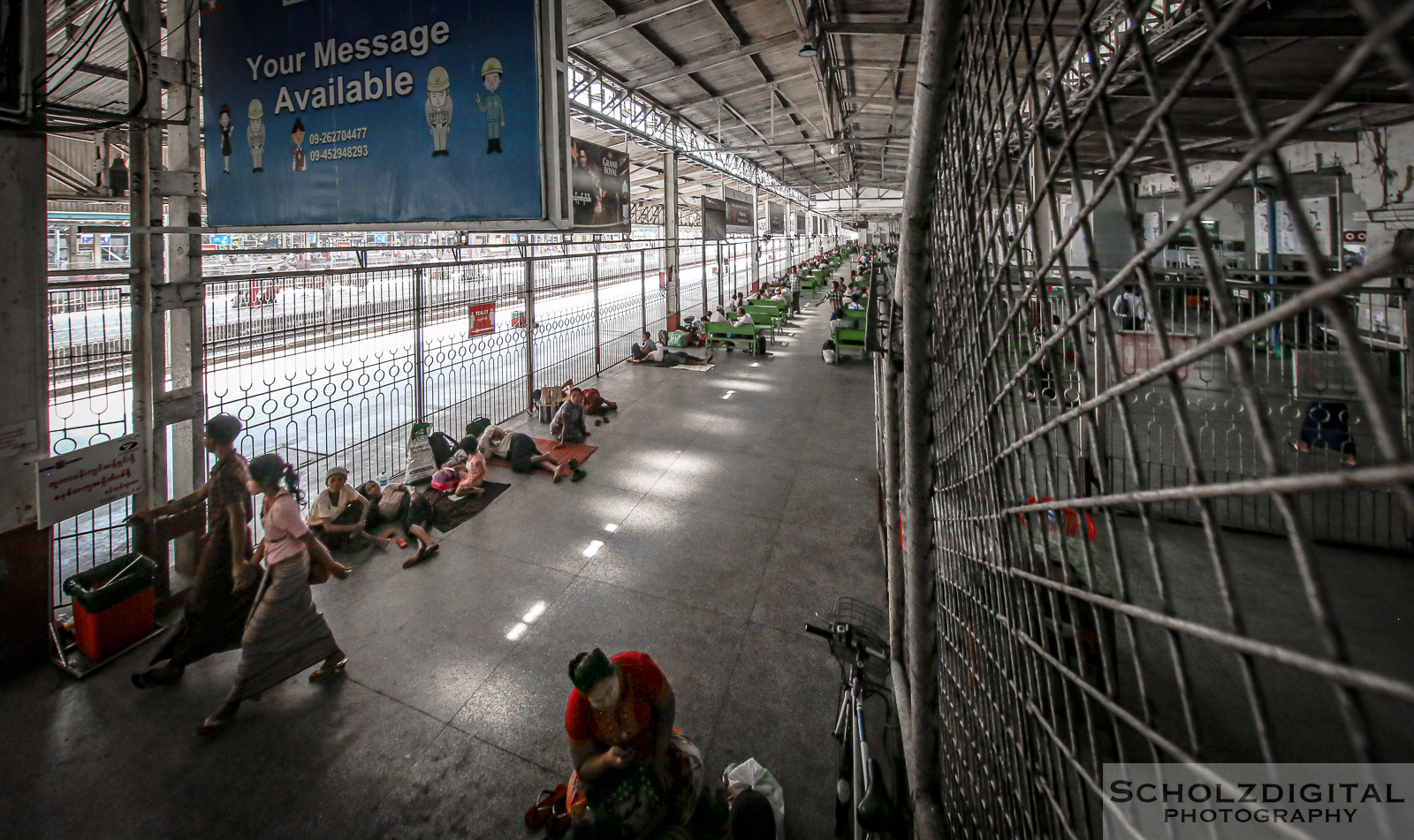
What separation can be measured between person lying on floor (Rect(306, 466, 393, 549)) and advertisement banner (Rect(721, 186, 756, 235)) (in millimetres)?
14419

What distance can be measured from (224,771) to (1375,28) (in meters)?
4.60

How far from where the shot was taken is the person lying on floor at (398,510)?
19.5 feet

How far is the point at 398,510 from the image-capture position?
6.09 metres

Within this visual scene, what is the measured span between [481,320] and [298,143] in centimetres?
537

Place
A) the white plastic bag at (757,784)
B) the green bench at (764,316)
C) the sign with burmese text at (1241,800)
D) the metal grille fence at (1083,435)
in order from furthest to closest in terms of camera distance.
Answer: the green bench at (764,316) → the white plastic bag at (757,784) → the sign with burmese text at (1241,800) → the metal grille fence at (1083,435)

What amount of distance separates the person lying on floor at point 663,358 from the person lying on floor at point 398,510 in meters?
7.89

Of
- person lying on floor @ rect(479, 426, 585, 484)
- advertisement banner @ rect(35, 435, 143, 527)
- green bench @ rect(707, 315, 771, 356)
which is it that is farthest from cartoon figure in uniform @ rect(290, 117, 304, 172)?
green bench @ rect(707, 315, 771, 356)

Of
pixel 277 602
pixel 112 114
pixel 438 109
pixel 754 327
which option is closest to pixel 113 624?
pixel 277 602

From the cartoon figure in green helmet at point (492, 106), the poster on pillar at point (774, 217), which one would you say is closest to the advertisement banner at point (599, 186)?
the cartoon figure in green helmet at point (492, 106)

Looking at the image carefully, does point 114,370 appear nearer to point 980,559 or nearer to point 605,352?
point 605,352

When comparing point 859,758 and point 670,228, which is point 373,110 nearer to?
point 859,758

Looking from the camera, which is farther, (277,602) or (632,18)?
(632,18)

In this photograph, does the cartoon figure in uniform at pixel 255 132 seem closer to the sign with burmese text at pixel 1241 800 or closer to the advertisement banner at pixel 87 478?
the advertisement banner at pixel 87 478

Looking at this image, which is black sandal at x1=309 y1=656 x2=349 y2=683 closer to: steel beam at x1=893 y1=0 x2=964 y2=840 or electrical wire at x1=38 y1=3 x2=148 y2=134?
electrical wire at x1=38 y1=3 x2=148 y2=134
